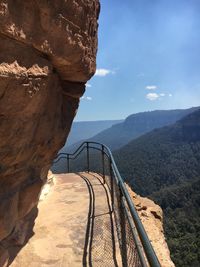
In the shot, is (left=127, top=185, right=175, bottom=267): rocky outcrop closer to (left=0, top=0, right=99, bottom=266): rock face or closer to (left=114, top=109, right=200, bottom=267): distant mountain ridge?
(left=0, top=0, right=99, bottom=266): rock face

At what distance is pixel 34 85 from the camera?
12.6 feet

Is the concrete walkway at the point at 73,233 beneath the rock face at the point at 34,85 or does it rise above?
beneath

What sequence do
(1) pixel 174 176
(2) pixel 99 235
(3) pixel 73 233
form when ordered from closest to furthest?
(2) pixel 99 235 → (3) pixel 73 233 → (1) pixel 174 176

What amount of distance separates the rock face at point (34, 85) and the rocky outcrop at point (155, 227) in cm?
241

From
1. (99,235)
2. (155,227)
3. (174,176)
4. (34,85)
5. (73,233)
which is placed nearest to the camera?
(34,85)

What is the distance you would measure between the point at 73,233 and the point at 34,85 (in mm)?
3305

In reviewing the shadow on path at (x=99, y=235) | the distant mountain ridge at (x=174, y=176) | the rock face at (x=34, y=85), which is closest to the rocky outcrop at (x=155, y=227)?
the shadow on path at (x=99, y=235)

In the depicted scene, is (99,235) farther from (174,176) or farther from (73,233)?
(174,176)

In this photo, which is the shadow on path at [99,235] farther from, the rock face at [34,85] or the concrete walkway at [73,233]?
the rock face at [34,85]

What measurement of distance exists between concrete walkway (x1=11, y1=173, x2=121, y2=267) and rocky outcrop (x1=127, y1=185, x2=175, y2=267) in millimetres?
912

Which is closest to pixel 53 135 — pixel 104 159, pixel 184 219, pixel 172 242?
pixel 104 159

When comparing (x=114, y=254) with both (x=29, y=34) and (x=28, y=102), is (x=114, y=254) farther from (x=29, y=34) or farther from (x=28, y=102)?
(x=29, y=34)

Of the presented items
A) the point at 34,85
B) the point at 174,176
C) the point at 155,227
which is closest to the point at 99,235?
the point at 155,227

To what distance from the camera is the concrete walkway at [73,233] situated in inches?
210
